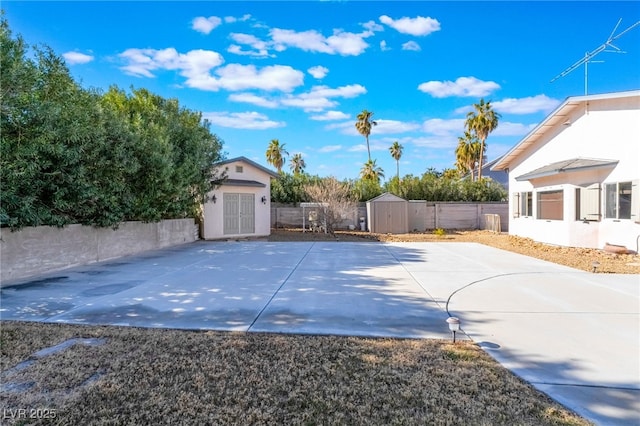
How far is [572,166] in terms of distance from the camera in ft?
39.5

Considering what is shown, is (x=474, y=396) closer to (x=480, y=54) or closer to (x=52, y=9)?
(x=52, y=9)

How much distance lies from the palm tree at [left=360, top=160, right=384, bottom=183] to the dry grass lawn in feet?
123

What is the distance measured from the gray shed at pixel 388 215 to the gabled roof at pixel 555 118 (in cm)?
568

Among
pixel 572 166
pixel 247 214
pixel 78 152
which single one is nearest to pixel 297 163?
pixel 247 214

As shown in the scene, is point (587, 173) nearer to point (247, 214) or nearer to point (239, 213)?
point (247, 214)

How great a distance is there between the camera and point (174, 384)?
3094mm

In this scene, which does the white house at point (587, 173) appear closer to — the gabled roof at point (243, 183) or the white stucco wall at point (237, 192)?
the gabled roof at point (243, 183)

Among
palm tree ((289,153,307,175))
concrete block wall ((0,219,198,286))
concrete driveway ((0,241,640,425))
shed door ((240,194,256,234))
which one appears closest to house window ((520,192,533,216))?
concrete driveway ((0,241,640,425))

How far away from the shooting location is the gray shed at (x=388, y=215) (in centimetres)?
1994

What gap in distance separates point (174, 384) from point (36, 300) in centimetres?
440

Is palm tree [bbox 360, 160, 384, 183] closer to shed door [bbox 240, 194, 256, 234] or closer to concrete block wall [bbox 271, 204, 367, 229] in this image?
concrete block wall [bbox 271, 204, 367, 229]

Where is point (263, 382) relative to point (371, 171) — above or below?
below

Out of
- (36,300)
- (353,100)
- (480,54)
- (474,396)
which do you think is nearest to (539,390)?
(474,396)

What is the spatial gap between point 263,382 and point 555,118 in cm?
1511
